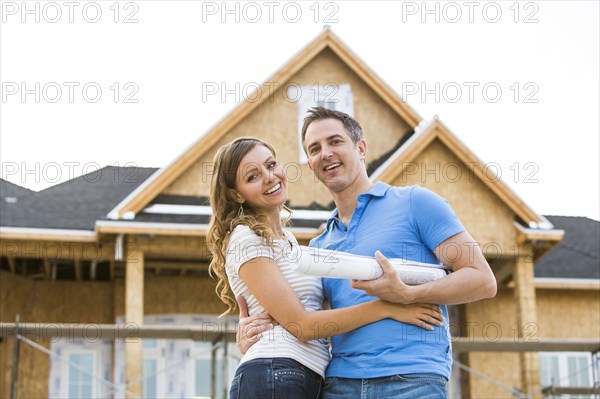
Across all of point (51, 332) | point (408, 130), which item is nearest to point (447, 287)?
point (51, 332)

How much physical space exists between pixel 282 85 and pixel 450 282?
10451 mm

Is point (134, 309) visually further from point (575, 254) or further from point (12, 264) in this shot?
point (575, 254)

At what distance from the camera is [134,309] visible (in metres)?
11.8

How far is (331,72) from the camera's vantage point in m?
13.8

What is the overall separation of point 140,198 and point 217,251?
8.74m

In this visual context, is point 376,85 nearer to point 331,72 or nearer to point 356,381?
point 331,72

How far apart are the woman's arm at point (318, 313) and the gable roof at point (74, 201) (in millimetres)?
9371

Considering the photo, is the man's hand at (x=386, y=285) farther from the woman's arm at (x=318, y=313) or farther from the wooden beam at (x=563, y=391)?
the wooden beam at (x=563, y=391)

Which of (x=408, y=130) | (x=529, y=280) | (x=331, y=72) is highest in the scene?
(x=331, y=72)

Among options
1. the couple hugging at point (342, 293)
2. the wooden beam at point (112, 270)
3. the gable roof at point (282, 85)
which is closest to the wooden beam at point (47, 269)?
the wooden beam at point (112, 270)

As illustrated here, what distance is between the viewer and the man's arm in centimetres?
320

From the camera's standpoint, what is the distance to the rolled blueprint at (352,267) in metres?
3.12

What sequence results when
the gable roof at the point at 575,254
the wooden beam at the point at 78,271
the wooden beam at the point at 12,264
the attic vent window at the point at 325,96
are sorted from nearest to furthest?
the wooden beam at the point at 12,264, the wooden beam at the point at 78,271, the attic vent window at the point at 325,96, the gable roof at the point at 575,254

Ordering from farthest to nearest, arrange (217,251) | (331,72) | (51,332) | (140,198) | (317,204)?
(331,72)
(317,204)
(140,198)
(51,332)
(217,251)
